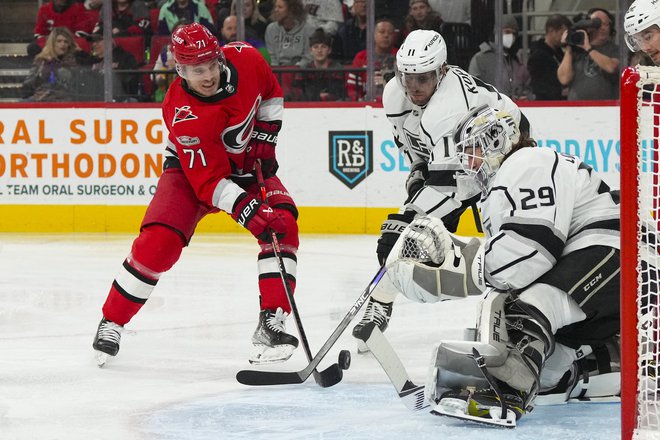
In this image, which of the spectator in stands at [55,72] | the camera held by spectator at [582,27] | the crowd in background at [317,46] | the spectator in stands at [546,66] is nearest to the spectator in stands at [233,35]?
the crowd in background at [317,46]

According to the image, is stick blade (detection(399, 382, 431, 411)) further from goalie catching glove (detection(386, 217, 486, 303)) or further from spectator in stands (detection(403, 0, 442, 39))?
spectator in stands (detection(403, 0, 442, 39))

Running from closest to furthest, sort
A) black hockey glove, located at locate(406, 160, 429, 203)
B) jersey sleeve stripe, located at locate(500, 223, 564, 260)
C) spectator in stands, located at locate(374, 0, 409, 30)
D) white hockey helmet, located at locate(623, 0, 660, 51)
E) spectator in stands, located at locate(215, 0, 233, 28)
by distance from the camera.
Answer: jersey sleeve stripe, located at locate(500, 223, 564, 260) < white hockey helmet, located at locate(623, 0, 660, 51) < black hockey glove, located at locate(406, 160, 429, 203) < spectator in stands, located at locate(374, 0, 409, 30) < spectator in stands, located at locate(215, 0, 233, 28)

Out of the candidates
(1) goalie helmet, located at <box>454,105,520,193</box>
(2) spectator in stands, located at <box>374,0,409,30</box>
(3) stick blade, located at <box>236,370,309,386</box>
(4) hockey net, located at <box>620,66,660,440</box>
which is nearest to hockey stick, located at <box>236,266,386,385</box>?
(3) stick blade, located at <box>236,370,309,386</box>

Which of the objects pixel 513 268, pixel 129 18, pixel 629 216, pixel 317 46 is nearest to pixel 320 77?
pixel 317 46

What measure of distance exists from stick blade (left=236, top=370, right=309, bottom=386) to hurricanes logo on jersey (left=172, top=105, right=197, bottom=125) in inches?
31.6

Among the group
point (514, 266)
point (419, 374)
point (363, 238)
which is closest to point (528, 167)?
point (514, 266)

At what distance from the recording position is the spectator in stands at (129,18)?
7.12 metres

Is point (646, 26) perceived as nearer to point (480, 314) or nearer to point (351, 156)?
point (480, 314)

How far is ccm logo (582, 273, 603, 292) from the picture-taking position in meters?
2.61

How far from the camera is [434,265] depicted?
8.39 ft

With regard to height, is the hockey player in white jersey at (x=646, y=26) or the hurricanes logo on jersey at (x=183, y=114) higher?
the hockey player in white jersey at (x=646, y=26)

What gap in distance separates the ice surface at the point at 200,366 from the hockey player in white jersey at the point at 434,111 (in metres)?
0.43

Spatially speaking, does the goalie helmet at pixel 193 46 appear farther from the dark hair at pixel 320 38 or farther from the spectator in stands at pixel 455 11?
the dark hair at pixel 320 38

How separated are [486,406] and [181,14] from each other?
5.07 meters
